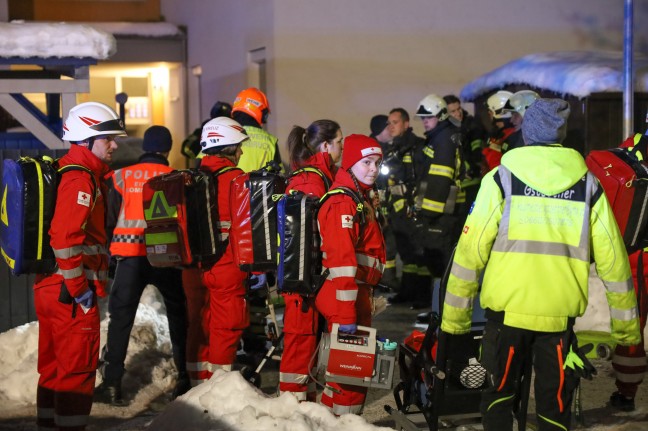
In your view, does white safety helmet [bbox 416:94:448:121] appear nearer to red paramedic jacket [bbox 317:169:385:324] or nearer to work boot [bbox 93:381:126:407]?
red paramedic jacket [bbox 317:169:385:324]

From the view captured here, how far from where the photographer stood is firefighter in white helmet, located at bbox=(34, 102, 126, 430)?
5.91m

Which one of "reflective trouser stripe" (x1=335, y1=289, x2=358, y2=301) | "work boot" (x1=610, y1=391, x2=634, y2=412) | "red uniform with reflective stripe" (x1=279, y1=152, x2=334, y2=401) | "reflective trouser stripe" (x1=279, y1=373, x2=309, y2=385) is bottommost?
"work boot" (x1=610, y1=391, x2=634, y2=412)

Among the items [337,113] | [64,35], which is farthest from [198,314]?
[337,113]

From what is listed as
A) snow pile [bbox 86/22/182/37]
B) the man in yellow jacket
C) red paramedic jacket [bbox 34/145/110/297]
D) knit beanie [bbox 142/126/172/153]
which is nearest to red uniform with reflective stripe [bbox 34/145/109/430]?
red paramedic jacket [bbox 34/145/110/297]

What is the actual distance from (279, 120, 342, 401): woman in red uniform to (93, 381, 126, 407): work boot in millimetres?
1605

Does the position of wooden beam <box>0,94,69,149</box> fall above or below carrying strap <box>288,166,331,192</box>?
above

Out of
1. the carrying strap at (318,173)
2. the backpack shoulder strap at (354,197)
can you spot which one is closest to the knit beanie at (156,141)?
the carrying strap at (318,173)

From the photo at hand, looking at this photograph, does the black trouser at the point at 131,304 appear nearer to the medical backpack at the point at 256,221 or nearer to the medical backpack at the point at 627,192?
the medical backpack at the point at 256,221

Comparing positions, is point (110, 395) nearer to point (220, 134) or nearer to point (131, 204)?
point (131, 204)

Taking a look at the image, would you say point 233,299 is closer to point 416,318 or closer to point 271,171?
point 271,171

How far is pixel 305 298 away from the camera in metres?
6.20

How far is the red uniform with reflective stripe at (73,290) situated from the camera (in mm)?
5898

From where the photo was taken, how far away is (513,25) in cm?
1533

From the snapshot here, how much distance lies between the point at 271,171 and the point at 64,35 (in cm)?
273
